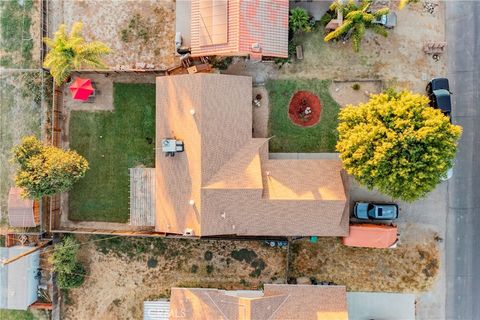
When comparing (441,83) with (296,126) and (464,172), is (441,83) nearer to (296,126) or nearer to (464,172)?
(464,172)

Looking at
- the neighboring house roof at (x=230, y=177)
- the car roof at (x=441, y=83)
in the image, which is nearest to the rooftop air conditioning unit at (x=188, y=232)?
the neighboring house roof at (x=230, y=177)

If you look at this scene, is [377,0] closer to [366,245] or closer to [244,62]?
[244,62]

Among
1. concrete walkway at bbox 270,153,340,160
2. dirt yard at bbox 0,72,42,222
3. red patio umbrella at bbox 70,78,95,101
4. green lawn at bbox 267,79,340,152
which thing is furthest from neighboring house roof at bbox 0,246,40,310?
green lawn at bbox 267,79,340,152

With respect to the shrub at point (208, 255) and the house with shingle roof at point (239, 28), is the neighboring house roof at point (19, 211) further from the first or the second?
the house with shingle roof at point (239, 28)

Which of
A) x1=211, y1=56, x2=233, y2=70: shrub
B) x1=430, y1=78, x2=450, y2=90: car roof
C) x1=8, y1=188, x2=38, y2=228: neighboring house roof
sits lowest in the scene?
x1=8, y1=188, x2=38, y2=228: neighboring house roof

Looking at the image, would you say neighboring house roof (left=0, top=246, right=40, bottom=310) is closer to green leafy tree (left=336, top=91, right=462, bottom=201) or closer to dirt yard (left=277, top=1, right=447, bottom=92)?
green leafy tree (left=336, top=91, right=462, bottom=201)

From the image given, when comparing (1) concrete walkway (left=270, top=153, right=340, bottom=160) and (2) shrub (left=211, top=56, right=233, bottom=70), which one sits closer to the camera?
(1) concrete walkway (left=270, top=153, right=340, bottom=160)

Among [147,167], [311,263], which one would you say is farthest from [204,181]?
[311,263]
